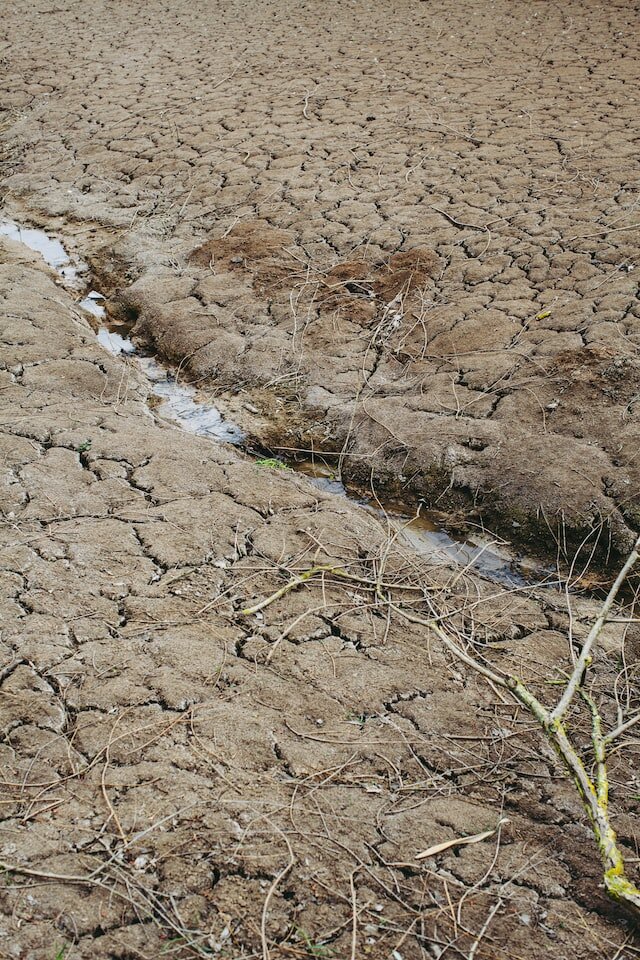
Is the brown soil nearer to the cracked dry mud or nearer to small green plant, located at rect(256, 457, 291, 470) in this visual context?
the cracked dry mud

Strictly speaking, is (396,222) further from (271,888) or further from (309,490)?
(271,888)

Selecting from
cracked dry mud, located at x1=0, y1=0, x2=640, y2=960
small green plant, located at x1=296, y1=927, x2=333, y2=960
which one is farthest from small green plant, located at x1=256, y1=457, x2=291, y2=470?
small green plant, located at x1=296, y1=927, x2=333, y2=960

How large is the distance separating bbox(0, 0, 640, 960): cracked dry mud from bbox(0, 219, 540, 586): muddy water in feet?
0.40

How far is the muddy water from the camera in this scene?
131 inches

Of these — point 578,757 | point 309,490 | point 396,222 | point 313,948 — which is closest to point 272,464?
point 309,490

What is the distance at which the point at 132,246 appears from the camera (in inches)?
218

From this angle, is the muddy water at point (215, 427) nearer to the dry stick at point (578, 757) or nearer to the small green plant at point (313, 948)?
the dry stick at point (578, 757)

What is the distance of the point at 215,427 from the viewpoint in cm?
413

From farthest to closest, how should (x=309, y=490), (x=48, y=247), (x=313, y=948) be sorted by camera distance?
1. (x=48, y=247)
2. (x=309, y=490)
3. (x=313, y=948)

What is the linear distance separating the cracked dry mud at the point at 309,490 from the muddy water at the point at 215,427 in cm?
12

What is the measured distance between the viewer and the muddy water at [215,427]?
333cm

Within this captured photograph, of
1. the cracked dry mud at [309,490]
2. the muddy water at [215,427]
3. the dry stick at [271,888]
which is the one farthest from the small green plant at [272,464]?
the dry stick at [271,888]

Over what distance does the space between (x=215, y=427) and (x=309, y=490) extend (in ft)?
2.74

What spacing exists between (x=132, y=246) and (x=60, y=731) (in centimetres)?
414
